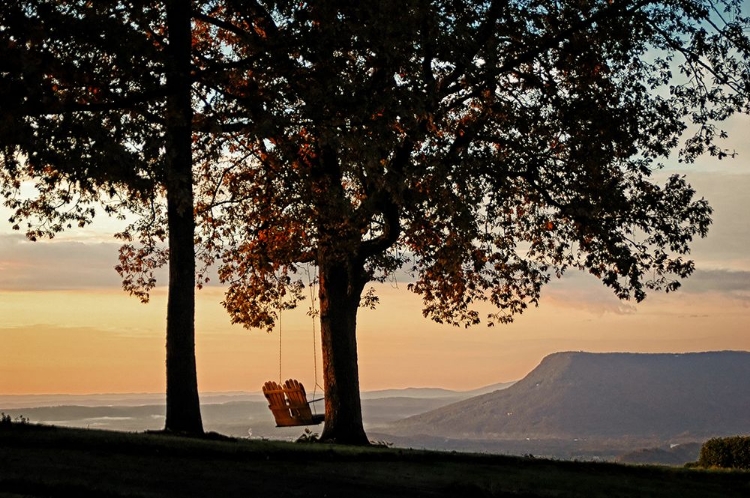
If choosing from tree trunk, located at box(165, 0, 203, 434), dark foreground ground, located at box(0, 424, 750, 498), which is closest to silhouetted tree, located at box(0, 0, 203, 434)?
tree trunk, located at box(165, 0, 203, 434)

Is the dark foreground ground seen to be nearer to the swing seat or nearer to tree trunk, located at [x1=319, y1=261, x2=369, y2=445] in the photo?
the swing seat

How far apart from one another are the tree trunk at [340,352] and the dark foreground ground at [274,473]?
551 cm

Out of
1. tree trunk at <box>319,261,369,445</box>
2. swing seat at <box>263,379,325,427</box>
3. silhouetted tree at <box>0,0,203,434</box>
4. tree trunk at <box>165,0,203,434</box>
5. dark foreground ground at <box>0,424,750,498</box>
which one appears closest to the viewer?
dark foreground ground at <box>0,424,750,498</box>

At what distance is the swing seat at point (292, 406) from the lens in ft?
84.5

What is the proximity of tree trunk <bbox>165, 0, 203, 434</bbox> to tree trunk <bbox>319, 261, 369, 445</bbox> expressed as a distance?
17.8 ft

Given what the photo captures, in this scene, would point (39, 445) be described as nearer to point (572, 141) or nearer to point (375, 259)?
point (375, 259)

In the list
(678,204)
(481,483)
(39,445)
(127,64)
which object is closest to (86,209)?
(127,64)

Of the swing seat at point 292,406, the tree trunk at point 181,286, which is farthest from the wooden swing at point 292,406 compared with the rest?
the tree trunk at point 181,286

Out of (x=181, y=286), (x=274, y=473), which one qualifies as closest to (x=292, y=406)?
(x=181, y=286)

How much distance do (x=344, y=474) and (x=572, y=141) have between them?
1296cm

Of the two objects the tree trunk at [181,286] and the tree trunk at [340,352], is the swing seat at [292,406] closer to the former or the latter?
the tree trunk at [340,352]

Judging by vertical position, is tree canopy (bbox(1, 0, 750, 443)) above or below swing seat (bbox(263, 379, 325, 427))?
above

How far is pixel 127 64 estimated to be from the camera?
64.0 feet

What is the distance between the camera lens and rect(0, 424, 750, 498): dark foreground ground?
14375mm
